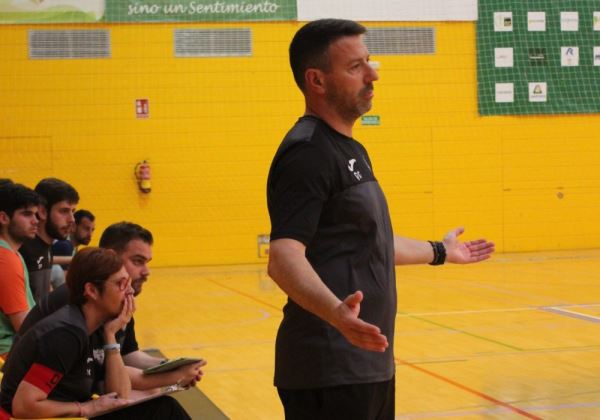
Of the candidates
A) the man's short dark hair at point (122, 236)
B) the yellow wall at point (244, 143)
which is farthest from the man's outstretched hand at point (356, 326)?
the yellow wall at point (244, 143)

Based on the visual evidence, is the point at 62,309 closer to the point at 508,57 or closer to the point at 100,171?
the point at 100,171

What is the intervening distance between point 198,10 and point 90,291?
38.2ft

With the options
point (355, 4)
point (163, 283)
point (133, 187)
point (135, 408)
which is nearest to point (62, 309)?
point (135, 408)

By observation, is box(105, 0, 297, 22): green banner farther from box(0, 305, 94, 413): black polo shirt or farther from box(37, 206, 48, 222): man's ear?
box(0, 305, 94, 413): black polo shirt

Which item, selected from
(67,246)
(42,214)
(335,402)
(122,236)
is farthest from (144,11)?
(335,402)

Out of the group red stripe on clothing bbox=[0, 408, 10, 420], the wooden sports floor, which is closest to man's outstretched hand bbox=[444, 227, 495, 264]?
red stripe on clothing bbox=[0, 408, 10, 420]

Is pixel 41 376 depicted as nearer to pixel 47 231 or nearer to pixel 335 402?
pixel 335 402

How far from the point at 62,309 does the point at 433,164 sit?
1222 cm

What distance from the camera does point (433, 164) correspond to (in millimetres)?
15242

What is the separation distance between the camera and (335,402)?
2398mm

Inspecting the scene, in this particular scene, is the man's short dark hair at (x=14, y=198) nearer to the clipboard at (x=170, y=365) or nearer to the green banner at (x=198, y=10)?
the clipboard at (x=170, y=365)

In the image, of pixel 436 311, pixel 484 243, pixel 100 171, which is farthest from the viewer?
pixel 100 171

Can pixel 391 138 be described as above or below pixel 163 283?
above

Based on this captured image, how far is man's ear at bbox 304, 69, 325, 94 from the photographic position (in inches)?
97.7
